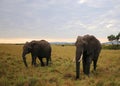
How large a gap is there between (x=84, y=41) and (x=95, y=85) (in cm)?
371

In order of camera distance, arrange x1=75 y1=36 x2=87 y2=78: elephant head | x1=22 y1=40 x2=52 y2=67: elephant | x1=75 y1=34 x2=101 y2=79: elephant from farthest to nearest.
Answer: x1=22 y1=40 x2=52 y2=67: elephant
x1=75 y1=34 x2=101 y2=79: elephant
x1=75 y1=36 x2=87 y2=78: elephant head

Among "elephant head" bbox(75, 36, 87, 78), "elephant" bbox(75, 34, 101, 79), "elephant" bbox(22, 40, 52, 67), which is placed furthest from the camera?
"elephant" bbox(22, 40, 52, 67)

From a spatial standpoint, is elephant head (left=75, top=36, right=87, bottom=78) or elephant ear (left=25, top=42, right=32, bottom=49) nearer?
elephant head (left=75, top=36, right=87, bottom=78)

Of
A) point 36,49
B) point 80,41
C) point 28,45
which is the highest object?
point 80,41

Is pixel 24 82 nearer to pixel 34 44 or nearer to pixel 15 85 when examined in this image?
pixel 15 85

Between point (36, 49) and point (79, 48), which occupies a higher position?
point (79, 48)

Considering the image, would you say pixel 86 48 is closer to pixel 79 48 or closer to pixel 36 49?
pixel 79 48

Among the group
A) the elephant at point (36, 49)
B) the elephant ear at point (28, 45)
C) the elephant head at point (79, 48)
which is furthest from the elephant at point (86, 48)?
the elephant ear at point (28, 45)

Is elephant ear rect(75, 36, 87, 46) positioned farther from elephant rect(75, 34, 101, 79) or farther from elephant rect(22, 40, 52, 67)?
elephant rect(22, 40, 52, 67)

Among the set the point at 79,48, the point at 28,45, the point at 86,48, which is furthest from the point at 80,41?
the point at 28,45

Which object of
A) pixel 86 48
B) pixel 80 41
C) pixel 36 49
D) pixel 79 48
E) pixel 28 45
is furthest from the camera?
pixel 36 49

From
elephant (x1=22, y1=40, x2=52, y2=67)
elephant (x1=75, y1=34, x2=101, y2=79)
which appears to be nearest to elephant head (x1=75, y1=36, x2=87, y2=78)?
elephant (x1=75, y1=34, x2=101, y2=79)

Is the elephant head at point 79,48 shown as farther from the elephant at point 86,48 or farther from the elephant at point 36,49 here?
the elephant at point 36,49

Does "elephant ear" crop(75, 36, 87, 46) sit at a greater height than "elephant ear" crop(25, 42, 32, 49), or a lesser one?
greater
